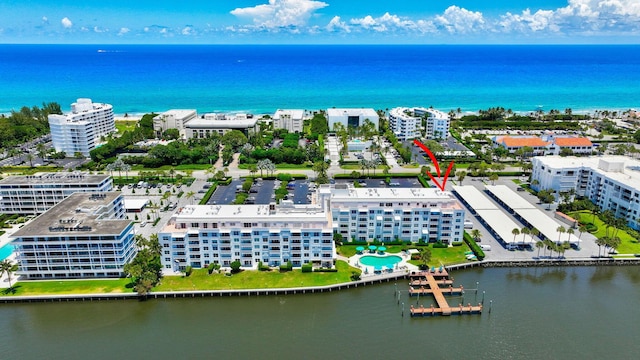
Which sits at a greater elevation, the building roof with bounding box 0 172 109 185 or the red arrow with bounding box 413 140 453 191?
the building roof with bounding box 0 172 109 185

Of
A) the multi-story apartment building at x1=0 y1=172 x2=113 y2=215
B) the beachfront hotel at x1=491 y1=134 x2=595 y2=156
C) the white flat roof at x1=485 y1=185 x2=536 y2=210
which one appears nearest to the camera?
the multi-story apartment building at x1=0 y1=172 x2=113 y2=215

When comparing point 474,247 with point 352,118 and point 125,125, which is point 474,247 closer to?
point 352,118

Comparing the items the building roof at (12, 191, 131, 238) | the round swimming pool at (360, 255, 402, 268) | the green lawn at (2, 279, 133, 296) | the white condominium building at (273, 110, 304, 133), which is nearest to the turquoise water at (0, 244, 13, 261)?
the building roof at (12, 191, 131, 238)

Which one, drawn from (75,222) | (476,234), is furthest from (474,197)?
(75,222)

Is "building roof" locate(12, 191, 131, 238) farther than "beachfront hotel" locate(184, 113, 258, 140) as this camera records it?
No

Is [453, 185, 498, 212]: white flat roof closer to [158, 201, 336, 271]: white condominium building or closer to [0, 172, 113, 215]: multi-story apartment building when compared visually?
[158, 201, 336, 271]: white condominium building

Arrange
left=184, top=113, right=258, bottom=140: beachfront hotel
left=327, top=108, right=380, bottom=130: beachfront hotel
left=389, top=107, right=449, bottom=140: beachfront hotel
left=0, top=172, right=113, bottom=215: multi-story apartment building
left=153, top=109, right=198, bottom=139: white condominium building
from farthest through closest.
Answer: left=327, top=108, right=380, bottom=130: beachfront hotel → left=153, top=109, right=198, bottom=139: white condominium building → left=389, top=107, right=449, bottom=140: beachfront hotel → left=184, top=113, right=258, bottom=140: beachfront hotel → left=0, top=172, right=113, bottom=215: multi-story apartment building
